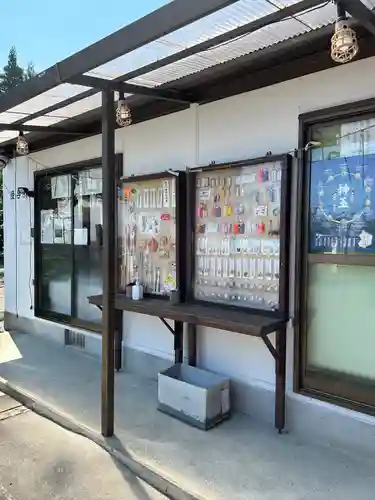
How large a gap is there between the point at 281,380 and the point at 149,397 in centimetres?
132

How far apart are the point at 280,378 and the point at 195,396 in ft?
2.19

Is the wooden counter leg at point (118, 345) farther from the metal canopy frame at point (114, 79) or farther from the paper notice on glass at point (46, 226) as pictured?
A: the paper notice on glass at point (46, 226)

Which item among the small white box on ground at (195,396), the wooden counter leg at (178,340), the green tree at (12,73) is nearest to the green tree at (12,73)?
the green tree at (12,73)

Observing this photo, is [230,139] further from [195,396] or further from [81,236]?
[81,236]

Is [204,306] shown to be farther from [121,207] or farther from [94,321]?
[94,321]

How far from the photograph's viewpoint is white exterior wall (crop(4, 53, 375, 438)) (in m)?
3.20

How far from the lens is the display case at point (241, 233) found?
11.3 feet

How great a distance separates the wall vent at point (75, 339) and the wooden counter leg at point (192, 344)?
191 centimetres

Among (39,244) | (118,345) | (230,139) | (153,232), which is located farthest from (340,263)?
A: (39,244)

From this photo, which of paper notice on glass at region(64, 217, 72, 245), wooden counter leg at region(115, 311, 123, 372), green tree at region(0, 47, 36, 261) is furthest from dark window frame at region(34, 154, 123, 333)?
green tree at region(0, 47, 36, 261)

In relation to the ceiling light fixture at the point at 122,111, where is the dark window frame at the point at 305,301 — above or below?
below

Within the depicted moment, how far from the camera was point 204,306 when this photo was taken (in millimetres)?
3908

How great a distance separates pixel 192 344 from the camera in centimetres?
412

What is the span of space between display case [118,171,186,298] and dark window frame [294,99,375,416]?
1.13 meters
